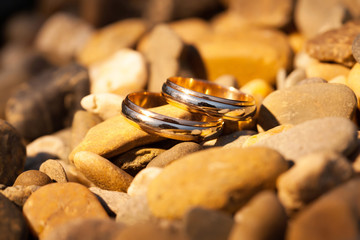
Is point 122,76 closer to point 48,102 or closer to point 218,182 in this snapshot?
point 48,102

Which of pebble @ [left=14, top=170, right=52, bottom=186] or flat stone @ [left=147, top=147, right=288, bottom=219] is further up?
flat stone @ [left=147, top=147, right=288, bottom=219]

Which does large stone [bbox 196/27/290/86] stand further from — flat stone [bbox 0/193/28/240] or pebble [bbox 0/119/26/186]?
flat stone [bbox 0/193/28/240]

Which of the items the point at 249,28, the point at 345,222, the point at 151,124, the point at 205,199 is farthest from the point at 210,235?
the point at 249,28

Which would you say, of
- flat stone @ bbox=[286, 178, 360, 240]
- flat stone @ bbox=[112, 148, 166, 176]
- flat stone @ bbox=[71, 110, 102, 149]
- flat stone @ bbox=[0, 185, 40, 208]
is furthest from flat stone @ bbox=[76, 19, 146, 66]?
flat stone @ bbox=[286, 178, 360, 240]

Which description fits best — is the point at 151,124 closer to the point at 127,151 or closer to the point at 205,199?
the point at 127,151

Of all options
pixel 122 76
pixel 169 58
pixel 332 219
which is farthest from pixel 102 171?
pixel 169 58

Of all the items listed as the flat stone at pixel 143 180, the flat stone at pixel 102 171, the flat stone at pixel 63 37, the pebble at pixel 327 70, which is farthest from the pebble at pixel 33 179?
the flat stone at pixel 63 37
